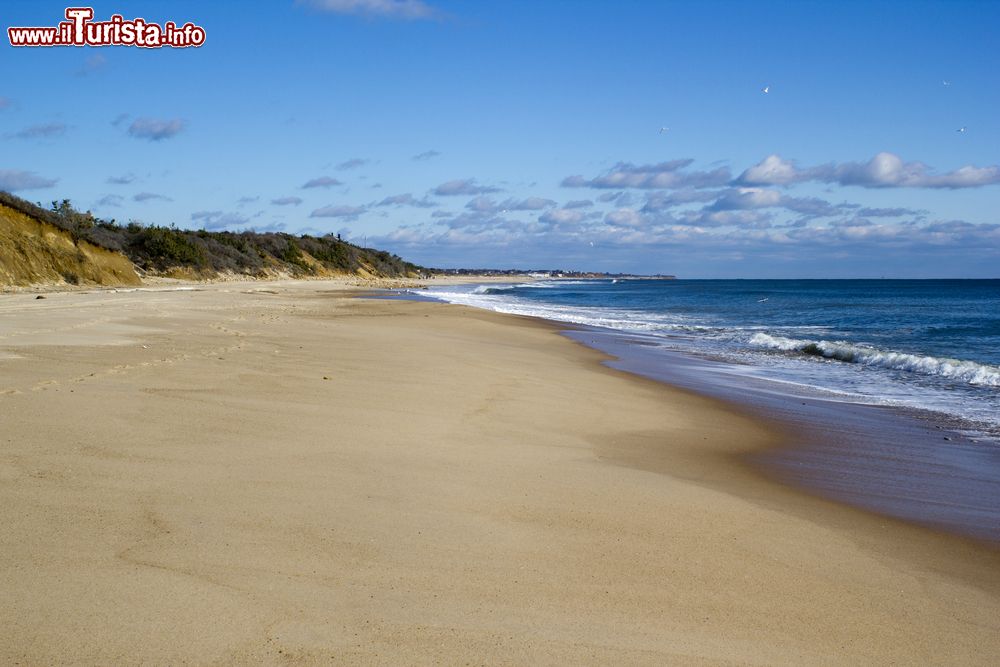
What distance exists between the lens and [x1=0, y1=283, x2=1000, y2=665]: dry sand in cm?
308

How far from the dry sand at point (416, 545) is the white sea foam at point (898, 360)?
8672 millimetres

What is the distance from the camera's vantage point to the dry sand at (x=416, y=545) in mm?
3076

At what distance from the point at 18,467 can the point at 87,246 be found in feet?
104

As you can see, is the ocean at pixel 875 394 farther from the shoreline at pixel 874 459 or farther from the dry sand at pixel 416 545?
the dry sand at pixel 416 545

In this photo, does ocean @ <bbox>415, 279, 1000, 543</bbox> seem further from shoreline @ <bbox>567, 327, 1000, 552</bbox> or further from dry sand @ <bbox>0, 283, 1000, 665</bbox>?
dry sand @ <bbox>0, 283, 1000, 665</bbox>

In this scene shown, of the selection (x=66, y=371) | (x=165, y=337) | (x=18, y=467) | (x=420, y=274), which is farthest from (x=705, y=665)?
(x=420, y=274)

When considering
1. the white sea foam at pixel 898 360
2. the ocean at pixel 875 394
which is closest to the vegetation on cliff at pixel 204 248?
the ocean at pixel 875 394

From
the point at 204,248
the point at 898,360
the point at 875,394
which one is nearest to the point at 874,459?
the point at 875,394

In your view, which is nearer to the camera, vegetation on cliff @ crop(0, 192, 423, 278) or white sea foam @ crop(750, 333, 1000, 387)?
white sea foam @ crop(750, 333, 1000, 387)

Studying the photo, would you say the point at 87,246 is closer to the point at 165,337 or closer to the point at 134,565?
the point at 165,337

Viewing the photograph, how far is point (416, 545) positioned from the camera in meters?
4.00

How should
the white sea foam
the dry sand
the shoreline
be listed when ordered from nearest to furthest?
the dry sand → the shoreline → the white sea foam

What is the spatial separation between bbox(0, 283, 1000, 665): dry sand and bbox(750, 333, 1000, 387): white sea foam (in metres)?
8.67

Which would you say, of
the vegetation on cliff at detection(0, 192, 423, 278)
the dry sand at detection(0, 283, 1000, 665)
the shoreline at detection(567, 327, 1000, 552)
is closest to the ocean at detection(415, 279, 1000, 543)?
the shoreline at detection(567, 327, 1000, 552)
